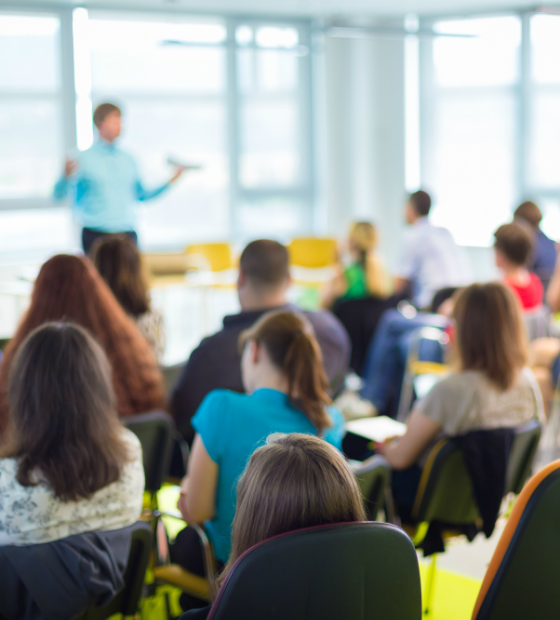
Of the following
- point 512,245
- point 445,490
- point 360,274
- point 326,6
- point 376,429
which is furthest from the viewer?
point 326,6

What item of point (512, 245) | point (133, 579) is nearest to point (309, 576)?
point (133, 579)

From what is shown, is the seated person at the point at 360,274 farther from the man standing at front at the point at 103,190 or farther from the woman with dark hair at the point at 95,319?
the woman with dark hair at the point at 95,319

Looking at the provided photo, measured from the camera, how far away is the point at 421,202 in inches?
216

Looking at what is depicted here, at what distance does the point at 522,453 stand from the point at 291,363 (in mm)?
871

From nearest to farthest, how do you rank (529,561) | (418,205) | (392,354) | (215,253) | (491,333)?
(529,561) → (491,333) → (392,354) → (418,205) → (215,253)

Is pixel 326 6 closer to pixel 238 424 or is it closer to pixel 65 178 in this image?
pixel 65 178

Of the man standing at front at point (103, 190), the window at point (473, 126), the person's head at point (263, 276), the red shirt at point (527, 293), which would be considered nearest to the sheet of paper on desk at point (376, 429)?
the person's head at point (263, 276)

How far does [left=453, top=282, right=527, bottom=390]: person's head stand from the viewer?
7.89 feet

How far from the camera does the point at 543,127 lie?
833cm

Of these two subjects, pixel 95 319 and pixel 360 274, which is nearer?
pixel 95 319

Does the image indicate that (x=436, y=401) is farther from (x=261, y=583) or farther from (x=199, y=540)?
(x=261, y=583)

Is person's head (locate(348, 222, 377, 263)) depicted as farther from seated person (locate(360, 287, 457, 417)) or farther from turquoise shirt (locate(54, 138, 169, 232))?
turquoise shirt (locate(54, 138, 169, 232))

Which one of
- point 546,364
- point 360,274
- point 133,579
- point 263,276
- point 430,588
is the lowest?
point 430,588

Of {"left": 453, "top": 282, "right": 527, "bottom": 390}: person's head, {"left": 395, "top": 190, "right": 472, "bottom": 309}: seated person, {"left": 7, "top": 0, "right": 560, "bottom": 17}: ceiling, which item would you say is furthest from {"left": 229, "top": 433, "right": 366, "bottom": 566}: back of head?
{"left": 7, "top": 0, "right": 560, "bottom": 17}: ceiling
